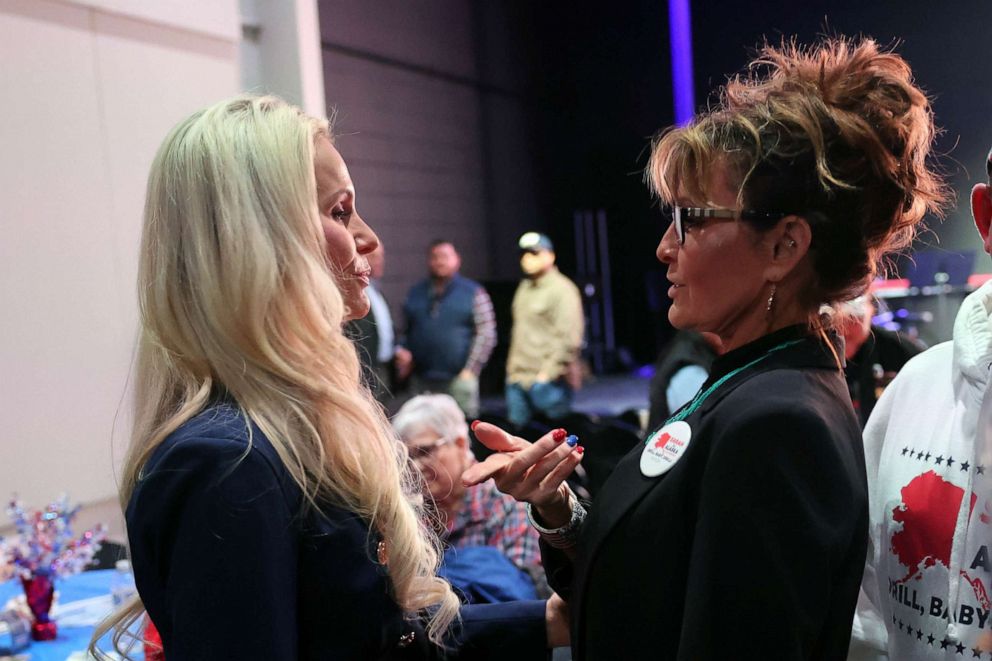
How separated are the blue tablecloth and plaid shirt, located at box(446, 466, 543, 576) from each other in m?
1.03

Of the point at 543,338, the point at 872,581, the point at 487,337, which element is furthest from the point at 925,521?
the point at 487,337

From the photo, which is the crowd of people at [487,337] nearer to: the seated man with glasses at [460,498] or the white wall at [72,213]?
the white wall at [72,213]

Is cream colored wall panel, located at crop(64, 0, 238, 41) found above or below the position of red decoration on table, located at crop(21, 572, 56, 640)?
above

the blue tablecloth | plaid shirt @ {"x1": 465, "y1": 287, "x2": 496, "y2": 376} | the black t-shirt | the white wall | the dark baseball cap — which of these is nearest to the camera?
the blue tablecloth

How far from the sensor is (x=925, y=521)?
1253 mm

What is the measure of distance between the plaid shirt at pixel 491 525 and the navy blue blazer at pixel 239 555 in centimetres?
173

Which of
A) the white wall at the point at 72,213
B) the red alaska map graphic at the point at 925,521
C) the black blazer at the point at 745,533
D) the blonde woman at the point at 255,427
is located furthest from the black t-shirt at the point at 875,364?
the white wall at the point at 72,213

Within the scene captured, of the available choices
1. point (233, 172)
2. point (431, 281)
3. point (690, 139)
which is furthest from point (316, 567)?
point (431, 281)

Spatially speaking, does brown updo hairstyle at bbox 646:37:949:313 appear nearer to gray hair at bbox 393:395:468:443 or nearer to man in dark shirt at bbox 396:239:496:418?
gray hair at bbox 393:395:468:443

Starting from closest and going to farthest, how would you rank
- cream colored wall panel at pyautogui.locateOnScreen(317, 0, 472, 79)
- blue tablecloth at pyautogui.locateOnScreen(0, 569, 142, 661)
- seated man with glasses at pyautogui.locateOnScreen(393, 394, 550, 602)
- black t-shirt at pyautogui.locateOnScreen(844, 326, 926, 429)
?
1. blue tablecloth at pyautogui.locateOnScreen(0, 569, 142, 661)
2. seated man with glasses at pyautogui.locateOnScreen(393, 394, 550, 602)
3. black t-shirt at pyautogui.locateOnScreen(844, 326, 926, 429)
4. cream colored wall panel at pyautogui.locateOnScreen(317, 0, 472, 79)

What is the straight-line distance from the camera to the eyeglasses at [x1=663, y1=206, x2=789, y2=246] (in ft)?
3.73

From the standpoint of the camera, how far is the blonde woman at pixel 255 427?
37.9 inches

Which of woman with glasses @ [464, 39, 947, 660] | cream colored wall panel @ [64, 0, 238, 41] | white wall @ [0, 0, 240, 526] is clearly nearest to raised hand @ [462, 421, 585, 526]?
woman with glasses @ [464, 39, 947, 660]

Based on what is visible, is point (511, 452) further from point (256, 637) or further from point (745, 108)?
point (745, 108)
